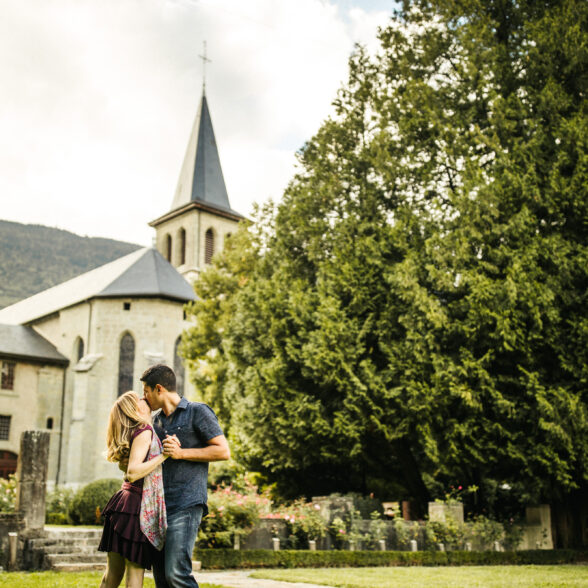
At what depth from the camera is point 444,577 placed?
9.46 m

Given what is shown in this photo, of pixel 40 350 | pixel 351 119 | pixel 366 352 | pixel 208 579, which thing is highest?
pixel 351 119

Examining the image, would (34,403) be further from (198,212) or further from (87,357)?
(198,212)

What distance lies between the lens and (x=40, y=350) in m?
37.0

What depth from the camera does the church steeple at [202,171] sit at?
5062cm

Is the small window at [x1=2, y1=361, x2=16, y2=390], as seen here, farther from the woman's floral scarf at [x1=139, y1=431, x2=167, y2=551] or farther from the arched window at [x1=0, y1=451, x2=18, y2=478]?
the woman's floral scarf at [x1=139, y1=431, x2=167, y2=551]

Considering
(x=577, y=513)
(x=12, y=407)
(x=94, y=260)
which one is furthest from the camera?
(x=94, y=260)

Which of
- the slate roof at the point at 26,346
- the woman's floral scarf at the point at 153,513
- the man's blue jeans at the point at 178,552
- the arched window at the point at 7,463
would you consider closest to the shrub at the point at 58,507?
the arched window at the point at 7,463

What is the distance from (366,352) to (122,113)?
8427mm

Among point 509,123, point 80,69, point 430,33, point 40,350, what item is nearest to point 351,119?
point 430,33

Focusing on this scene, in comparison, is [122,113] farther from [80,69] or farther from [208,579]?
[208,579]

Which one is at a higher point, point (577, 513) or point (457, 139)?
point (457, 139)

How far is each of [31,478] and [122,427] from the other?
8365 millimetres

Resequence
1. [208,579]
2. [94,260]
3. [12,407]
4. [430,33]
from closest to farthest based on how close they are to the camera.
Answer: [208,579] → [430,33] → [12,407] → [94,260]

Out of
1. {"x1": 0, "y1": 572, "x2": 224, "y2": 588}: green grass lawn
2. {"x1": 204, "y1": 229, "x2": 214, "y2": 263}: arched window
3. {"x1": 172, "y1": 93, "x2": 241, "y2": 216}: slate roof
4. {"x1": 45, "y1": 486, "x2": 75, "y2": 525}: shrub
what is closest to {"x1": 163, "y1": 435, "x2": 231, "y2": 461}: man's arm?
{"x1": 0, "y1": 572, "x2": 224, "y2": 588}: green grass lawn
